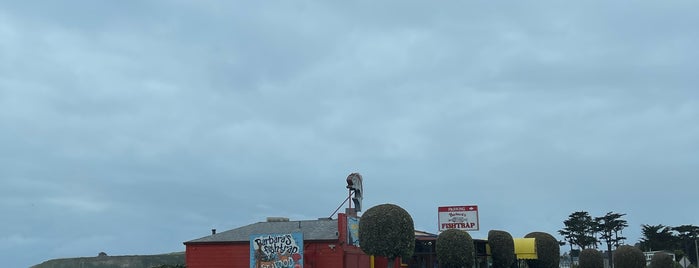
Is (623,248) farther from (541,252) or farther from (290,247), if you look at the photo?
(290,247)

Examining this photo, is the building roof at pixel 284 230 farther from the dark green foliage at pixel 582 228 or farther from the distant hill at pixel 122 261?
the dark green foliage at pixel 582 228

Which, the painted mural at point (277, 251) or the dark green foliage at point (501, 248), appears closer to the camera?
the painted mural at point (277, 251)

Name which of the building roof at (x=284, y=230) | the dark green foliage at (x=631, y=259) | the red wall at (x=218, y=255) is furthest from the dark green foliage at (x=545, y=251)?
the red wall at (x=218, y=255)

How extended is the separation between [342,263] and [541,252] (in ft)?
62.5

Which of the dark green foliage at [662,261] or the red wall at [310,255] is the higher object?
the red wall at [310,255]

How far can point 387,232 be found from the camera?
37.1m

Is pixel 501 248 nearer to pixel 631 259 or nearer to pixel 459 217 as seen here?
pixel 459 217

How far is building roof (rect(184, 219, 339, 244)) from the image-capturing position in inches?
1688

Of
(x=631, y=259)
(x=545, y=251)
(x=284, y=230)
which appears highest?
(x=284, y=230)

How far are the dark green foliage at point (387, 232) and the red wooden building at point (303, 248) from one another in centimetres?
395

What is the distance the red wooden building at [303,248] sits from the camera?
136 feet

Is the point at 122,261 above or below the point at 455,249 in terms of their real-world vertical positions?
above

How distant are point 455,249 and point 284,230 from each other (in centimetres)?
1123

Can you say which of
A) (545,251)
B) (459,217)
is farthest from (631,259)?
(459,217)
